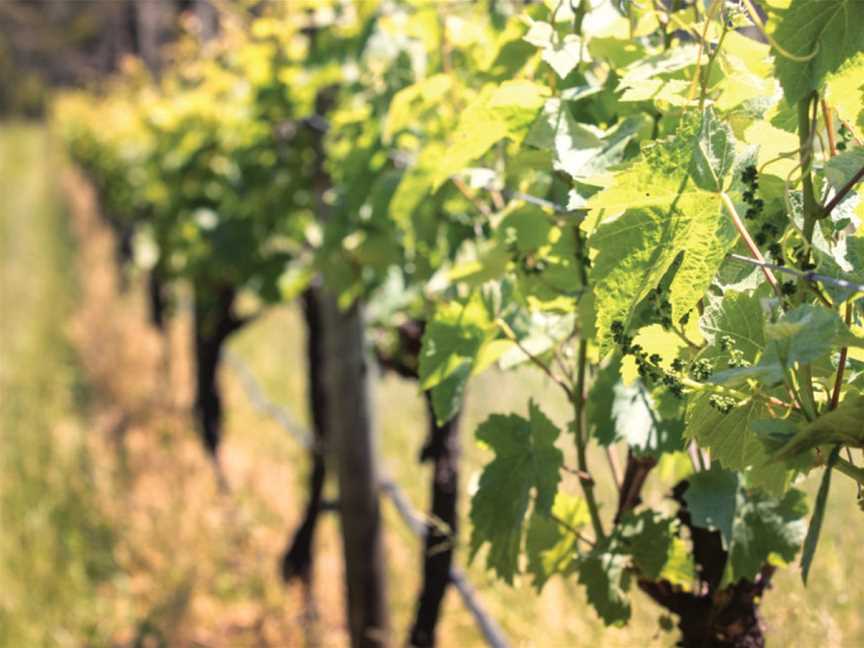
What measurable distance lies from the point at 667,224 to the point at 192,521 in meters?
4.47

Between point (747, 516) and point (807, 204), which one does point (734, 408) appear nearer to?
point (807, 204)

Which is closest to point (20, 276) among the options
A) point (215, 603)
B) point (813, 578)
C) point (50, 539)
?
point (50, 539)

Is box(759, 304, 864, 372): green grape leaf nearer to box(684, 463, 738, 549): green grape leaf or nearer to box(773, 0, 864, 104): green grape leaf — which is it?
box(773, 0, 864, 104): green grape leaf

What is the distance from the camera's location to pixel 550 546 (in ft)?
4.57

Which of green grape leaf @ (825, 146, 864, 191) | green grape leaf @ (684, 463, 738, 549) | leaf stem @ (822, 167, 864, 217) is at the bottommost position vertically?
green grape leaf @ (684, 463, 738, 549)

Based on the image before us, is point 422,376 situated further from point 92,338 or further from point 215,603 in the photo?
point 92,338

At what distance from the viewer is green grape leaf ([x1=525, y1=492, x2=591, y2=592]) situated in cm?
138

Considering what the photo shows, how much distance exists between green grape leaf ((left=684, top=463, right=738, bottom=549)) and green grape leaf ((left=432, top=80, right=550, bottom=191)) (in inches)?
18.3

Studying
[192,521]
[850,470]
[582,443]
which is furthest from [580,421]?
[192,521]

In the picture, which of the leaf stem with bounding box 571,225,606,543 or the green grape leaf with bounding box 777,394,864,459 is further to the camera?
the leaf stem with bounding box 571,225,606,543

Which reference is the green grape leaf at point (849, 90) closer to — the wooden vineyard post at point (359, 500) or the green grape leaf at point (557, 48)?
the green grape leaf at point (557, 48)

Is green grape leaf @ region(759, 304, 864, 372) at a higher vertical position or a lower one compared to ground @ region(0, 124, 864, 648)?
higher

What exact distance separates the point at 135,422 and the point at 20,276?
249 inches

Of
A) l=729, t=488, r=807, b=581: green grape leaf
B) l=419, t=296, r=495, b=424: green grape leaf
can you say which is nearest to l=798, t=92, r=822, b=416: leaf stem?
l=729, t=488, r=807, b=581: green grape leaf
